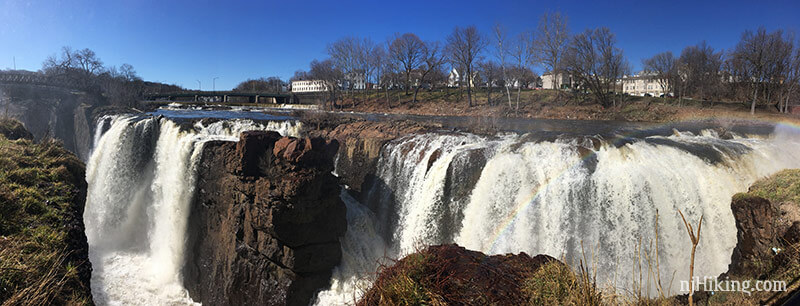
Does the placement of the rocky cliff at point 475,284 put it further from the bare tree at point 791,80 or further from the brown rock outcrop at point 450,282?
the bare tree at point 791,80

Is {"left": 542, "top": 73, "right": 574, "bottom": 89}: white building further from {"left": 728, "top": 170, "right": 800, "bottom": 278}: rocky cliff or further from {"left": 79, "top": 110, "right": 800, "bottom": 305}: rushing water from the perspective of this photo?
{"left": 728, "top": 170, "right": 800, "bottom": 278}: rocky cliff

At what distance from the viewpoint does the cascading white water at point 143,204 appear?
42.8 ft

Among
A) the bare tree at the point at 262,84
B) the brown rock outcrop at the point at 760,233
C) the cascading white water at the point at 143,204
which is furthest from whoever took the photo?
the bare tree at the point at 262,84

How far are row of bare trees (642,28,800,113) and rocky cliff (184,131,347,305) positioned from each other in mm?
38128

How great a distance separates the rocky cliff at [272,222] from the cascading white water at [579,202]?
115 centimetres

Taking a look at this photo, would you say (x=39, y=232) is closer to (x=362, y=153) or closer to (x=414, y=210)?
(x=414, y=210)

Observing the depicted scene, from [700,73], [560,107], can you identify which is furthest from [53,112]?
[700,73]

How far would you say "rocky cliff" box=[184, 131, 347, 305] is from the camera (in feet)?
35.1

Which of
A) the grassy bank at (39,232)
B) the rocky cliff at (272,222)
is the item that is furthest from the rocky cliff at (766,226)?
the grassy bank at (39,232)

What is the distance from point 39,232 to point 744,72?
176 feet

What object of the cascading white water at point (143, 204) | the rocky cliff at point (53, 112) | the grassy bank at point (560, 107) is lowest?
the cascading white water at point (143, 204)

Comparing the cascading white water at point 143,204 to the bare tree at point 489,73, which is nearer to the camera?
the cascading white water at point 143,204

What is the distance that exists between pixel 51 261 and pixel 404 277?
184 inches

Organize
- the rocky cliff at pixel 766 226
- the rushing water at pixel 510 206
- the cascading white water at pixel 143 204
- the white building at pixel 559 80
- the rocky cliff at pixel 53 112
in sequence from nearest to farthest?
the rocky cliff at pixel 766 226, the rushing water at pixel 510 206, the cascading white water at pixel 143 204, the rocky cliff at pixel 53 112, the white building at pixel 559 80
